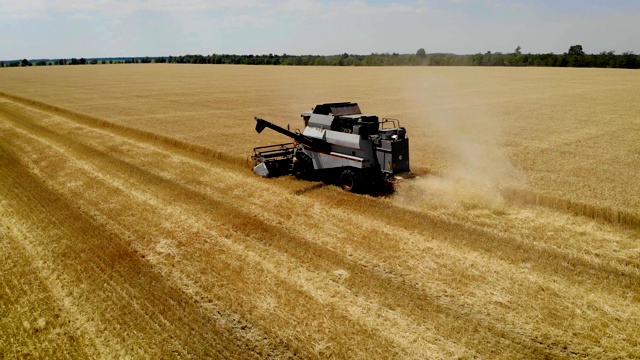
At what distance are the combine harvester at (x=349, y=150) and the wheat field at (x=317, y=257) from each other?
2.37ft

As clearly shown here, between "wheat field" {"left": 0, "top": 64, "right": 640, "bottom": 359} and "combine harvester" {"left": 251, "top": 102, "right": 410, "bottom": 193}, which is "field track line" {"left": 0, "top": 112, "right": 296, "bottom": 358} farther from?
"combine harvester" {"left": 251, "top": 102, "right": 410, "bottom": 193}

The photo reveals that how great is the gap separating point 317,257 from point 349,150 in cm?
507

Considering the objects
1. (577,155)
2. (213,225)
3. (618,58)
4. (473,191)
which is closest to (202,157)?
(213,225)

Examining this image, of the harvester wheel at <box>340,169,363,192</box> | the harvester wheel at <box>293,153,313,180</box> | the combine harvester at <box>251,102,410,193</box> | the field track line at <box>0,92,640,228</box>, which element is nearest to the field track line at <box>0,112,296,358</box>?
the combine harvester at <box>251,102,410,193</box>

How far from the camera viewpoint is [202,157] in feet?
65.4

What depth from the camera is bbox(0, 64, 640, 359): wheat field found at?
727cm

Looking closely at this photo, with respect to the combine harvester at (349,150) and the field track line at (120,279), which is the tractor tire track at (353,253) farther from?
the combine harvester at (349,150)

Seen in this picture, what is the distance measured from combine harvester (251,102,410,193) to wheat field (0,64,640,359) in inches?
28.4

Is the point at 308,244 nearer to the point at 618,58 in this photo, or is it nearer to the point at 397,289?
the point at 397,289

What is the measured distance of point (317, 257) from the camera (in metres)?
10.0

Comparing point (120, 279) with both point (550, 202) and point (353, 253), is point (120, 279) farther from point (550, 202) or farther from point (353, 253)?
point (550, 202)

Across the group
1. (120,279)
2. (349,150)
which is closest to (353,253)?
(349,150)

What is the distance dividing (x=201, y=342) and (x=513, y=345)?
17.8 ft

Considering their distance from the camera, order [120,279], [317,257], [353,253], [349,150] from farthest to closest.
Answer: [349,150] < [353,253] < [317,257] < [120,279]
